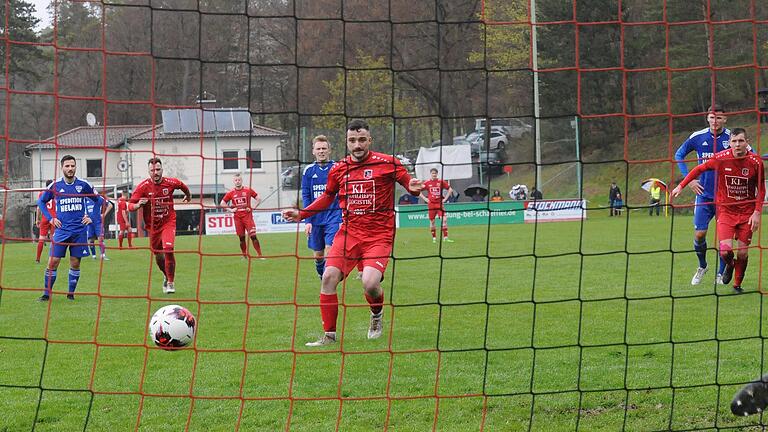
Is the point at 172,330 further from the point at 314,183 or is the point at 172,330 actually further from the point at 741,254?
the point at 741,254

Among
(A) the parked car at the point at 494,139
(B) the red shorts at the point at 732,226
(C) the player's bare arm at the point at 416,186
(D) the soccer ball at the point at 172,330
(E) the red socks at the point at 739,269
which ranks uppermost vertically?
(A) the parked car at the point at 494,139

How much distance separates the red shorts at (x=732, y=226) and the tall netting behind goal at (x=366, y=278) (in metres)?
0.49

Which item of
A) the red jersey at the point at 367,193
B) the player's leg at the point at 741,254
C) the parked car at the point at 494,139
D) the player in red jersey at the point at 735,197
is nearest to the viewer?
the red jersey at the point at 367,193

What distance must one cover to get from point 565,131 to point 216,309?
14830 millimetres

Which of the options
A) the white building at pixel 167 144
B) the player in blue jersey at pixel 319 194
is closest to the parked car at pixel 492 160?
the white building at pixel 167 144

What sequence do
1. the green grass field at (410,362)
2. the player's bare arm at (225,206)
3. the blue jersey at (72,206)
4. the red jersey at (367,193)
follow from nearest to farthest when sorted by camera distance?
1. the green grass field at (410,362)
2. the red jersey at (367,193)
3. the player's bare arm at (225,206)
4. the blue jersey at (72,206)

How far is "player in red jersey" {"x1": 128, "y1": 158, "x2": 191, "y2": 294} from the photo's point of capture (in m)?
10.9

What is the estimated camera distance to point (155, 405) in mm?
5371

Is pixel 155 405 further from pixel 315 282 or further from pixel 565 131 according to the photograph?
pixel 565 131

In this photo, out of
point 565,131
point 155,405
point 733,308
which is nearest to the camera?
point 155,405

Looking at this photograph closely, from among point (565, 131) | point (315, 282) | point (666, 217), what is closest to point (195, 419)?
point (315, 282)

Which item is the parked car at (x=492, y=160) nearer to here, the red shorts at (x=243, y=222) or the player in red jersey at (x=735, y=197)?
the player in red jersey at (x=735, y=197)

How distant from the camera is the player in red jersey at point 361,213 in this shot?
6941 mm

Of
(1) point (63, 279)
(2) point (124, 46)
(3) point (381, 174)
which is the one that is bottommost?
(1) point (63, 279)
